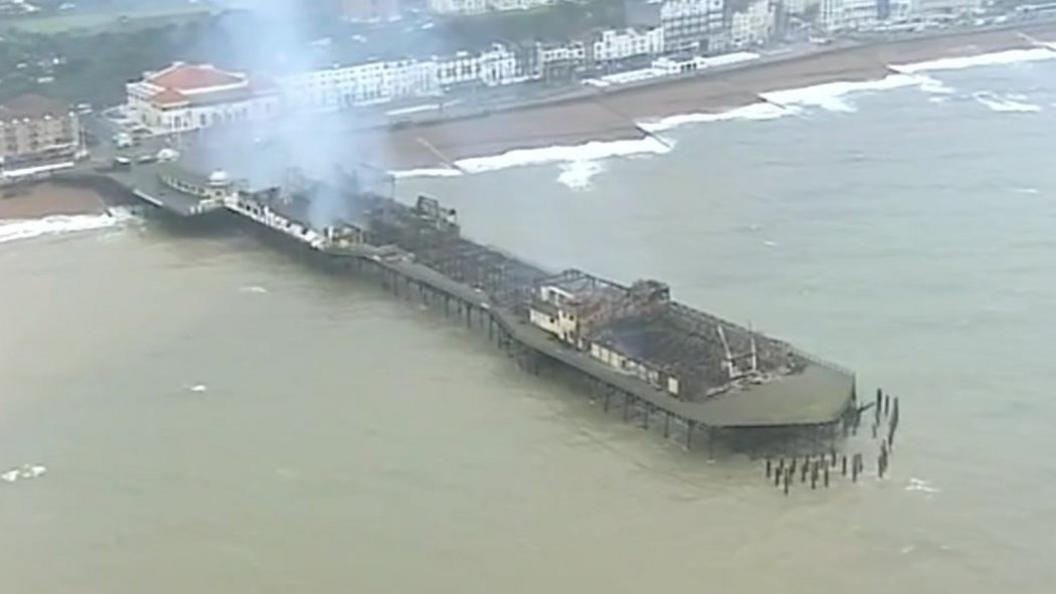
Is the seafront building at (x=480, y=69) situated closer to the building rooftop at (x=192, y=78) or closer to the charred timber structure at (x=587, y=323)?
the building rooftop at (x=192, y=78)

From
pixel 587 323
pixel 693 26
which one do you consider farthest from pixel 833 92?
pixel 587 323

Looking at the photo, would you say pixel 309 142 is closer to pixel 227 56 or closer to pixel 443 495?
pixel 227 56

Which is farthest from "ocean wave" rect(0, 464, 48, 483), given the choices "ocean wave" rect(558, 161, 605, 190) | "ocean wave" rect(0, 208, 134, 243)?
"ocean wave" rect(558, 161, 605, 190)

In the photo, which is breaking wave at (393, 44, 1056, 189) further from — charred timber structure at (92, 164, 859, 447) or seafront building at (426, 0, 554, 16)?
seafront building at (426, 0, 554, 16)

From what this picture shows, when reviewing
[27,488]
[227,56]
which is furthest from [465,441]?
[227,56]

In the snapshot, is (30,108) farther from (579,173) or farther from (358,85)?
(579,173)

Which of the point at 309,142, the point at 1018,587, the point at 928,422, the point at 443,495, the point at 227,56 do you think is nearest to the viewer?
the point at 1018,587
